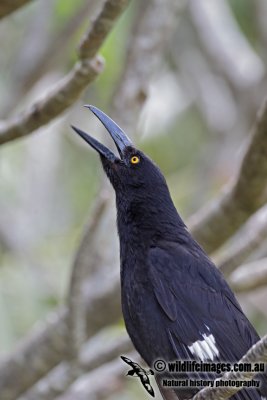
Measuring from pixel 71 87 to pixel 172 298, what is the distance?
1101mm

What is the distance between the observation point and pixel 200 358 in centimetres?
452

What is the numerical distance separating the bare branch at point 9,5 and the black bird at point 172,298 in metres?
0.69

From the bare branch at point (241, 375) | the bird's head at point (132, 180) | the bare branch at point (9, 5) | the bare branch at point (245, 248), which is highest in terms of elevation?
the bare branch at point (9, 5)

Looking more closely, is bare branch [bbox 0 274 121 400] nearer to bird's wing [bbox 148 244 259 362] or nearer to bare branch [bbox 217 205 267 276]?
bare branch [bbox 217 205 267 276]

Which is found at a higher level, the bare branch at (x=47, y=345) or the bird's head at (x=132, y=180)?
the bird's head at (x=132, y=180)

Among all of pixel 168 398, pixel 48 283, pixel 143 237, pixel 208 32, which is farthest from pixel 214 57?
pixel 168 398

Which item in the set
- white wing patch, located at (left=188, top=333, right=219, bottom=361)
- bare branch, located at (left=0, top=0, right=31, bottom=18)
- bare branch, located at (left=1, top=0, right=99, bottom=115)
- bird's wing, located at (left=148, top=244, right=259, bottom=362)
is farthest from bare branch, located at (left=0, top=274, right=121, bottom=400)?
bare branch, located at (left=1, top=0, right=99, bottom=115)

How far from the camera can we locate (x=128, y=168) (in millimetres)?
5301

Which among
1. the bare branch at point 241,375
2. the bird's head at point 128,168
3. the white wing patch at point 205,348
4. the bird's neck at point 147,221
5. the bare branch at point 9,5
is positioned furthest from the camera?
the bird's head at point 128,168

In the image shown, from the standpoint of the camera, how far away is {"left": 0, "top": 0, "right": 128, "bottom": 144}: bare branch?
15.1 feet

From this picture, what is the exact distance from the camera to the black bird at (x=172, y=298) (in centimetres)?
458

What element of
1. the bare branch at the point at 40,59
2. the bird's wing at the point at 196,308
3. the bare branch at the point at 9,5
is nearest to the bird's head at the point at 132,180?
the bird's wing at the point at 196,308

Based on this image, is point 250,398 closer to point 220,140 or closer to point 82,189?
point 220,140

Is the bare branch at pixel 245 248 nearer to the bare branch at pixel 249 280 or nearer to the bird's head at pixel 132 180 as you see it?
the bare branch at pixel 249 280
